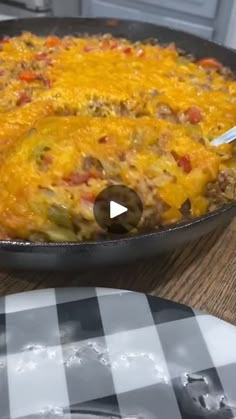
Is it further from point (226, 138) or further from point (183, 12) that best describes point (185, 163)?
point (183, 12)

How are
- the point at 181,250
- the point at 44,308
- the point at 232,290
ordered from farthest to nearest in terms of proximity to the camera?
the point at 181,250
the point at 232,290
the point at 44,308

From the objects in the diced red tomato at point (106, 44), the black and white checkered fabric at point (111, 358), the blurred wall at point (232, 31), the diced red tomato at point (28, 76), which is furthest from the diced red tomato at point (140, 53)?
the blurred wall at point (232, 31)

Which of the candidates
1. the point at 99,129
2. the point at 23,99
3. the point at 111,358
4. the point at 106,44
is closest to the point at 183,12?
the point at 106,44

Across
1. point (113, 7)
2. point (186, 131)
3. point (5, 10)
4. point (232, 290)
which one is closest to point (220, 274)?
point (232, 290)

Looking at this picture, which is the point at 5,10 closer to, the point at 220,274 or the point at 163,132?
the point at 163,132

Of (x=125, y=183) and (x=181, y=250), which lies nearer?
(x=125, y=183)
